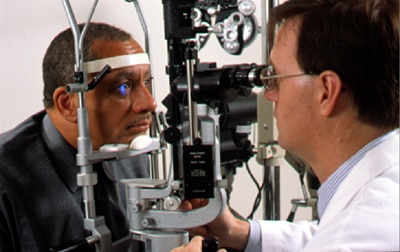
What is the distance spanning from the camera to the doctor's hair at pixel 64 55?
65.9 inches

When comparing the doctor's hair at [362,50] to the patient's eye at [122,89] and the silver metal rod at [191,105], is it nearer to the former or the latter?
the silver metal rod at [191,105]

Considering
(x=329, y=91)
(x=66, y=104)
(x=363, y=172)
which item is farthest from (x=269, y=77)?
(x=66, y=104)

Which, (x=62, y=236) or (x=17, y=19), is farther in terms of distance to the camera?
(x=17, y=19)

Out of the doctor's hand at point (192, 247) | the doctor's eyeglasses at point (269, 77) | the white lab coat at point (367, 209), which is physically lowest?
the doctor's hand at point (192, 247)

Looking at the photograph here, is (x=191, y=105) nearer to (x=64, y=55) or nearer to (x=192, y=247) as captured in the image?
(x=192, y=247)

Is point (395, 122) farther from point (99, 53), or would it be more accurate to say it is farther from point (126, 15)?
point (126, 15)

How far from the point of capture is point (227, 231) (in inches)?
62.9

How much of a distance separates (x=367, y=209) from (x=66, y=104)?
0.96 m

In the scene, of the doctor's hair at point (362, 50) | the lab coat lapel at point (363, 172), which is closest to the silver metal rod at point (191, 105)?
the doctor's hair at point (362, 50)

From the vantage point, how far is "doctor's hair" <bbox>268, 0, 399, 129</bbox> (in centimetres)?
117

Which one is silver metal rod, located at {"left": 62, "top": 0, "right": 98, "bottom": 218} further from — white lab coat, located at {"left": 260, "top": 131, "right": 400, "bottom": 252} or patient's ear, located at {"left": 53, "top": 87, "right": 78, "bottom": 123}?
white lab coat, located at {"left": 260, "top": 131, "right": 400, "bottom": 252}

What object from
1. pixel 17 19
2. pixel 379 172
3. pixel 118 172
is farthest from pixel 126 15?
pixel 379 172

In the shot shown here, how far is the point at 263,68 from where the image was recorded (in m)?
1.32

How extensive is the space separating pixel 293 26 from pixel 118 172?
0.84m
